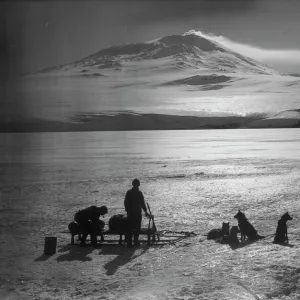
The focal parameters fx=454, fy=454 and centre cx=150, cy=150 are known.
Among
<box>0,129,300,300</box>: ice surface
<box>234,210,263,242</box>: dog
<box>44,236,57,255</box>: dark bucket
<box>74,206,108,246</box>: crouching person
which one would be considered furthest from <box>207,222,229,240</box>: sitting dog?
<box>44,236,57,255</box>: dark bucket

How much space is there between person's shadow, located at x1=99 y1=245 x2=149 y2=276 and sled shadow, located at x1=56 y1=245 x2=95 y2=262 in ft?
0.99

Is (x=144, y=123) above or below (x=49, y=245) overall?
above

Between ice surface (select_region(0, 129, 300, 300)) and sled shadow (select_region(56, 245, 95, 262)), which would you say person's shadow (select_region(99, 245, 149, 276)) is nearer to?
ice surface (select_region(0, 129, 300, 300))

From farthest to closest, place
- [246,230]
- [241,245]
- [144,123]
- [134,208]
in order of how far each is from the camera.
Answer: [144,123] < [246,230] < [134,208] < [241,245]

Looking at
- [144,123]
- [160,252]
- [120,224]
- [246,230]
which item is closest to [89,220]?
[120,224]

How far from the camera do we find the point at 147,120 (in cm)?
17400

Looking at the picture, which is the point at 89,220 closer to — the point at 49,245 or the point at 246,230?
the point at 49,245

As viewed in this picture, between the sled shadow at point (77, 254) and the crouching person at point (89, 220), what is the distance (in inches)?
7.2

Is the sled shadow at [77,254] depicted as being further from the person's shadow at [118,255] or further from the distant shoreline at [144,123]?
the distant shoreline at [144,123]

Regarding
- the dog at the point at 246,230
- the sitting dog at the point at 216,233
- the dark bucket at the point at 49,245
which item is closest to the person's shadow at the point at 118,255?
the dark bucket at the point at 49,245

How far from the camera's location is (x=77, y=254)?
8703 mm

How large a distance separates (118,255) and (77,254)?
801mm

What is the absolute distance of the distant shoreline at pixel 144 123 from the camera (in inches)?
6078

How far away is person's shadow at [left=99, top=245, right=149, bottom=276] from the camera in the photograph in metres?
7.73
